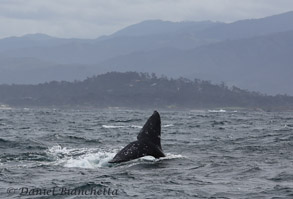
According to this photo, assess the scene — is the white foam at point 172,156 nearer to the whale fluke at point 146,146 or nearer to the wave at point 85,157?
the wave at point 85,157

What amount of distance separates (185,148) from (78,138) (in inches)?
408

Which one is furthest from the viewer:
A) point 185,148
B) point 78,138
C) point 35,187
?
point 78,138

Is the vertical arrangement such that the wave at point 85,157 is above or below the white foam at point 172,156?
below

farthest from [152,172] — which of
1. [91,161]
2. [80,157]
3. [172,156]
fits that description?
[80,157]

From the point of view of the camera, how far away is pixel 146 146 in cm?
2677

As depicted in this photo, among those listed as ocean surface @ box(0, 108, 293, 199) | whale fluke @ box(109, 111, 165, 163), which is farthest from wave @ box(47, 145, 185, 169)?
whale fluke @ box(109, 111, 165, 163)

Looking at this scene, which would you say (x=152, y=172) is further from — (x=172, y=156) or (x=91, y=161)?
(x=172, y=156)

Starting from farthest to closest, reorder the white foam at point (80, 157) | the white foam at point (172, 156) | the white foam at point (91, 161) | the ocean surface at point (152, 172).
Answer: the white foam at point (172, 156) → the white foam at point (80, 157) → the white foam at point (91, 161) → the ocean surface at point (152, 172)

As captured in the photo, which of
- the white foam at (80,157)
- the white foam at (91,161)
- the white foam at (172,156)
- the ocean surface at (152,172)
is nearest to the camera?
the ocean surface at (152,172)

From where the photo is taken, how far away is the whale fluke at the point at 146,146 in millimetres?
26328

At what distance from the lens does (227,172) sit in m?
23.0

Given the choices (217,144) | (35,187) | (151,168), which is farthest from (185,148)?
(35,187)

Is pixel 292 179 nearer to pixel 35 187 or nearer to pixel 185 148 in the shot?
pixel 35 187

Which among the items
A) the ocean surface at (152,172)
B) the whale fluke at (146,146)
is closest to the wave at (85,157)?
the ocean surface at (152,172)
